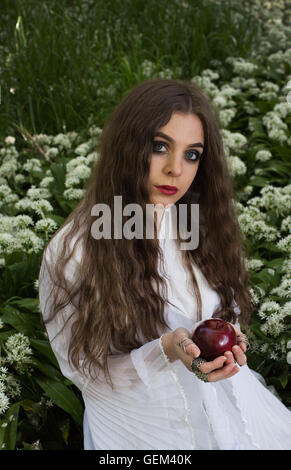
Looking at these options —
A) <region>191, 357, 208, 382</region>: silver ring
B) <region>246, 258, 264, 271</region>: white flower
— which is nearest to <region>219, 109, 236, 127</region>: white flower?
<region>246, 258, 264, 271</region>: white flower

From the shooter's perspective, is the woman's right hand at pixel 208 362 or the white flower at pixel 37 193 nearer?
the woman's right hand at pixel 208 362

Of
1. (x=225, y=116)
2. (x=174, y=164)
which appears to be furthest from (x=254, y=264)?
(x=225, y=116)

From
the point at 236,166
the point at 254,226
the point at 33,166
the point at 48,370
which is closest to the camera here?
the point at 48,370

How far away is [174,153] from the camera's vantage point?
203cm

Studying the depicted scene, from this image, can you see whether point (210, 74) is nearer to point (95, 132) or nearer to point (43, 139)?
point (95, 132)

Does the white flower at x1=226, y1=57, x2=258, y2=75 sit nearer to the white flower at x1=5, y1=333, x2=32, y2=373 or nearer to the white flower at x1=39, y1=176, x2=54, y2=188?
the white flower at x1=39, y1=176, x2=54, y2=188

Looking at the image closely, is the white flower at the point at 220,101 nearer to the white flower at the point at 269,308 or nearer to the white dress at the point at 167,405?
the white flower at the point at 269,308

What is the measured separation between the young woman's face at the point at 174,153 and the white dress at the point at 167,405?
1.19ft

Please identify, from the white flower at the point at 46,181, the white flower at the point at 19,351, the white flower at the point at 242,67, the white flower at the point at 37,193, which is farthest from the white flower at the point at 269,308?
the white flower at the point at 242,67

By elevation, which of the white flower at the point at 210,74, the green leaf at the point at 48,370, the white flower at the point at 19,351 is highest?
the white flower at the point at 210,74

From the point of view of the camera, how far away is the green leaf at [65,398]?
8.09 ft

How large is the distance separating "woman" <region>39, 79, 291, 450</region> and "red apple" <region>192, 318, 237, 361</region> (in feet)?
0.26

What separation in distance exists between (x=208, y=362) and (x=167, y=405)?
360mm

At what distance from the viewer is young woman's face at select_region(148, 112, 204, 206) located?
79.4 inches
